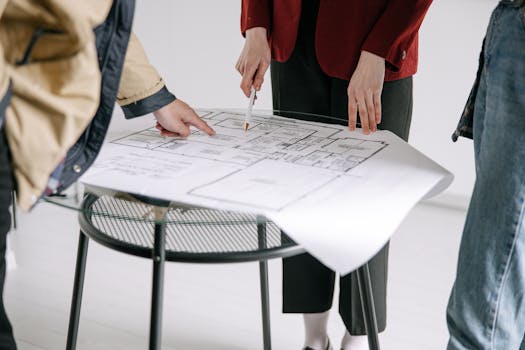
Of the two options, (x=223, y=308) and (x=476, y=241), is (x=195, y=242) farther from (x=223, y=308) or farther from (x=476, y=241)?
(x=223, y=308)

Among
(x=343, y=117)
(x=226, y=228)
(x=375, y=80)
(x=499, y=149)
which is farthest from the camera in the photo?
(x=343, y=117)

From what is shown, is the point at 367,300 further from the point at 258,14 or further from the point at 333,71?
the point at 258,14

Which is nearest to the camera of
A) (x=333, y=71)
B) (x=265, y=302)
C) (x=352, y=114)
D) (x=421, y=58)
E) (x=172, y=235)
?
(x=172, y=235)

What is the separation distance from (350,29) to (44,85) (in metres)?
0.75

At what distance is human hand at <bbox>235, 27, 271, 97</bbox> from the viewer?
4.59 feet

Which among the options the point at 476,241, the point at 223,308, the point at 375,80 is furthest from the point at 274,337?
the point at 476,241

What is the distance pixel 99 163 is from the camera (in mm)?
991

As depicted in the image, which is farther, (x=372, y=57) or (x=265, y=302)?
(x=265, y=302)

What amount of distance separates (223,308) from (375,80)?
90 centimetres

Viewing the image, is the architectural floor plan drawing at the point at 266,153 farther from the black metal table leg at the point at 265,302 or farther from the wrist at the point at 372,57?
the black metal table leg at the point at 265,302

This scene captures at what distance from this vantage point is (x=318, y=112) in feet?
4.88

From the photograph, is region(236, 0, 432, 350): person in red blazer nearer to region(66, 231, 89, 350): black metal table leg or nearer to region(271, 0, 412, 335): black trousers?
region(271, 0, 412, 335): black trousers

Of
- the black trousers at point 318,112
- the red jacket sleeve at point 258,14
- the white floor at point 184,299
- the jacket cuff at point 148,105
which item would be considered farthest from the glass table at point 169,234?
the white floor at point 184,299

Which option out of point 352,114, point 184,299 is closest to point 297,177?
point 352,114
